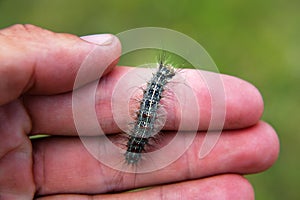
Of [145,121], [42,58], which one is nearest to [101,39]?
[42,58]

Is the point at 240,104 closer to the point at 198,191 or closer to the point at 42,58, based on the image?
the point at 198,191

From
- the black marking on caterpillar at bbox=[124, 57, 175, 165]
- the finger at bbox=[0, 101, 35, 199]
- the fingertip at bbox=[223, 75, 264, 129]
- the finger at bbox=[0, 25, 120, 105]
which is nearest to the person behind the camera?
the finger at bbox=[0, 25, 120, 105]

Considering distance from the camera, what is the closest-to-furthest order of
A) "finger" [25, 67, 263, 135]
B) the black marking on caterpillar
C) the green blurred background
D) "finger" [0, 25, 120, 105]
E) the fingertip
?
"finger" [0, 25, 120, 105], "finger" [25, 67, 263, 135], the black marking on caterpillar, the fingertip, the green blurred background

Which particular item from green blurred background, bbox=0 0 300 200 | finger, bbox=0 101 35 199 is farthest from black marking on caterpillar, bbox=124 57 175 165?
green blurred background, bbox=0 0 300 200

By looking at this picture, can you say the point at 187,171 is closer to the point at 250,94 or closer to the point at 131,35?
the point at 250,94

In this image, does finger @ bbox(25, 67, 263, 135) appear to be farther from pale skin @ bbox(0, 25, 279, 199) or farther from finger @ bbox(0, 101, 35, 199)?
finger @ bbox(0, 101, 35, 199)

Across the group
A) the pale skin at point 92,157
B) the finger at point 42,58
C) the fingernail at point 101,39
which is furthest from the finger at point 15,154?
the fingernail at point 101,39

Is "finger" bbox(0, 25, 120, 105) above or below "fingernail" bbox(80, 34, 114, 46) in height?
below

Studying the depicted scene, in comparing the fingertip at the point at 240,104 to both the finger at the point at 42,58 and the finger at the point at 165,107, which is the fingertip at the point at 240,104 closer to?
the finger at the point at 165,107
